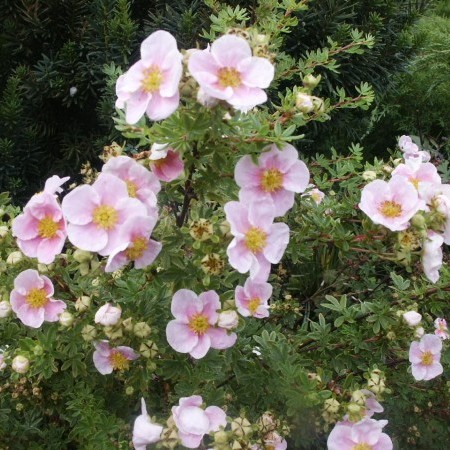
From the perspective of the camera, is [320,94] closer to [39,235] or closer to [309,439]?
[309,439]

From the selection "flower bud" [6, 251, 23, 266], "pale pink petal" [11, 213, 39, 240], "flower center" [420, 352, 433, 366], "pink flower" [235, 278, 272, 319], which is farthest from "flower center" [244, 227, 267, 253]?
"flower center" [420, 352, 433, 366]

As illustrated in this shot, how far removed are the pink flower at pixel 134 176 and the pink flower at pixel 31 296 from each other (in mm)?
346

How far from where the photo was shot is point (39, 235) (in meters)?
1.14

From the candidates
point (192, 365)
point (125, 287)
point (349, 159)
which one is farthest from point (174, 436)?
point (349, 159)

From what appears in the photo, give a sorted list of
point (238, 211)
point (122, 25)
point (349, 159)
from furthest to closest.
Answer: point (122, 25) → point (349, 159) → point (238, 211)

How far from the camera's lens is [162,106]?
3.31 ft

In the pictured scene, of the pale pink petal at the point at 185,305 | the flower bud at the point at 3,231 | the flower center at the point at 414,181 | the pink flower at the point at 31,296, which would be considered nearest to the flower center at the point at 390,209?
the flower center at the point at 414,181

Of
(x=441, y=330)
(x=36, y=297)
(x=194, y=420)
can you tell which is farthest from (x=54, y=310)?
(x=441, y=330)

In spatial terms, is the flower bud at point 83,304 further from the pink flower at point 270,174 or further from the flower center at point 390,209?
the flower center at point 390,209

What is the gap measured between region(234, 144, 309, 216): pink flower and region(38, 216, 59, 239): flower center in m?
0.37

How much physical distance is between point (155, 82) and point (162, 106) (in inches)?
2.1

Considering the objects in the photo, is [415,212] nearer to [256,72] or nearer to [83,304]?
[256,72]

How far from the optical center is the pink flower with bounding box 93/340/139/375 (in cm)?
130

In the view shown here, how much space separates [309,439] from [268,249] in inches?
31.5
